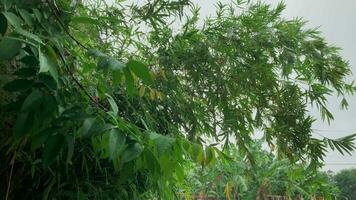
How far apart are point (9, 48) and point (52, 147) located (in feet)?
0.43

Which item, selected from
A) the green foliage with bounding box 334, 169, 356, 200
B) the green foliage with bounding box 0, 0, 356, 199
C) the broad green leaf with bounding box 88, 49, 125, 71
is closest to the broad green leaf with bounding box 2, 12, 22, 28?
the broad green leaf with bounding box 88, 49, 125, 71

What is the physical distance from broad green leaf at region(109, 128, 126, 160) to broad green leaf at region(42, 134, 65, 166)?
7cm

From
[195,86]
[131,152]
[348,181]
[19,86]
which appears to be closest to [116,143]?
[131,152]

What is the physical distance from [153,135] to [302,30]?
3.25 feet

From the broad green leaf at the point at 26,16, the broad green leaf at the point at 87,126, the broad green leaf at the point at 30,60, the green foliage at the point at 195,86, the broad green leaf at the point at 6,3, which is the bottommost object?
the broad green leaf at the point at 87,126

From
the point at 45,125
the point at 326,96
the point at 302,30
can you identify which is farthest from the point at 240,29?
the point at 45,125

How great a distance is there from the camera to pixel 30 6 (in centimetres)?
63

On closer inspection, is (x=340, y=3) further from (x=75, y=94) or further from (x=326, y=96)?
(x=75, y=94)

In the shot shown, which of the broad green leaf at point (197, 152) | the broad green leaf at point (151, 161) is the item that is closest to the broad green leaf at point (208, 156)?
the broad green leaf at point (197, 152)

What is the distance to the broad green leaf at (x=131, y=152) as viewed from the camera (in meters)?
0.53

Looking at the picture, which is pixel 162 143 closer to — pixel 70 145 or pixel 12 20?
pixel 70 145

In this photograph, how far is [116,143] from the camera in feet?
1.76

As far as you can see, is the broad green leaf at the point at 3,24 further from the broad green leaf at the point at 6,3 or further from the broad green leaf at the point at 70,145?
the broad green leaf at the point at 70,145

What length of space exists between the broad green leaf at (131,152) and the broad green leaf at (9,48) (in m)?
0.17
